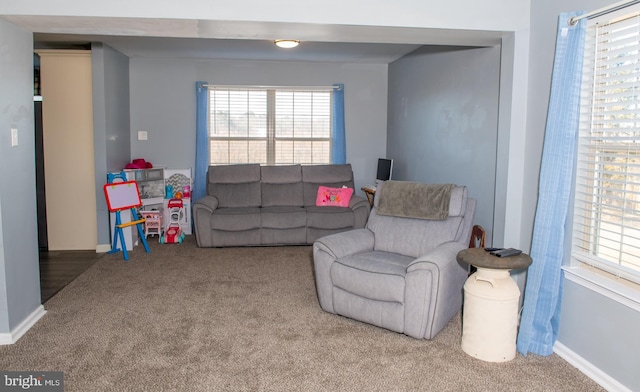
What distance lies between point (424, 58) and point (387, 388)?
399cm

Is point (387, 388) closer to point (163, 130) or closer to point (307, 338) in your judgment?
point (307, 338)

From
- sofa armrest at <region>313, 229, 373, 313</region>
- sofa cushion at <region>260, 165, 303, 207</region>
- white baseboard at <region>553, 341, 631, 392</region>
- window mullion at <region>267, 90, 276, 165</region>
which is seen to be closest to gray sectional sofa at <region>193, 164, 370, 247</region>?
sofa cushion at <region>260, 165, 303, 207</region>

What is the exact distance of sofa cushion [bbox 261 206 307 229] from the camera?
5.81m

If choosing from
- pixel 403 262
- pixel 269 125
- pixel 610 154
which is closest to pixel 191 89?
pixel 269 125

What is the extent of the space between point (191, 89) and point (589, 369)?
562cm

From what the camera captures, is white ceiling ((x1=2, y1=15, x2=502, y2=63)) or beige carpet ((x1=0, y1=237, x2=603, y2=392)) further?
white ceiling ((x1=2, y1=15, x2=502, y2=63))

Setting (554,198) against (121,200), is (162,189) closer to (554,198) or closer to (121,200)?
(121,200)

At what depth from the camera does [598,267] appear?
8.95 feet

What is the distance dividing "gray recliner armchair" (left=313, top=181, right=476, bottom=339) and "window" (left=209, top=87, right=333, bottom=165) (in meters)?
3.15

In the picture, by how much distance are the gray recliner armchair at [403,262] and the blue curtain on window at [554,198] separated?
0.51 meters

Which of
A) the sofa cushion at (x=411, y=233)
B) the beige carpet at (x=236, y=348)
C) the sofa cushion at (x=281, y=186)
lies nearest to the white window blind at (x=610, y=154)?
the beige carpet at (x=236, y=348)

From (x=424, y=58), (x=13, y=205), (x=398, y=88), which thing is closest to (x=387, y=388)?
(x=13, y=205)

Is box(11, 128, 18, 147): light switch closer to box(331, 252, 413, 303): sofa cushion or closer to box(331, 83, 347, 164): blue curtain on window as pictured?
box(331, 252, 413, 303): sofa cushion

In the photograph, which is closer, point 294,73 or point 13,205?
point 13,205
